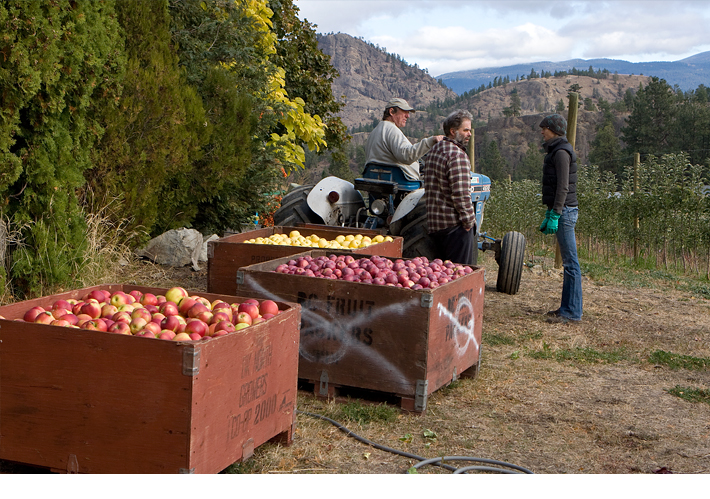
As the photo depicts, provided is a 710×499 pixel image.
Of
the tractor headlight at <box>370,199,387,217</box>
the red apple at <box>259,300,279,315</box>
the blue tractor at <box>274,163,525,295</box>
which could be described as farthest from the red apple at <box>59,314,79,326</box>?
the tractor headlight at <box>370,199,387,217</box>

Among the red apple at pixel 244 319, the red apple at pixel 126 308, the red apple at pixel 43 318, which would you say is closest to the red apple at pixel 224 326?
the red apple at pixel 244 319

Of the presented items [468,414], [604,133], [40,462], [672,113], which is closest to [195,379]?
[40,462]

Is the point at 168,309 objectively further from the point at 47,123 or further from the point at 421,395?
the point at 47,123

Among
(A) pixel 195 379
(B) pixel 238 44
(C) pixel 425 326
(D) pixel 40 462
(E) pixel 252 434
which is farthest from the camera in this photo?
(B) pixel 238 44

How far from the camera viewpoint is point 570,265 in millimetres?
7230

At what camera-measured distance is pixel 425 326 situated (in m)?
4.32

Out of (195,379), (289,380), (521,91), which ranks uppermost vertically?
(521,91)

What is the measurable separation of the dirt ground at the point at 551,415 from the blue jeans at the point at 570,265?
0.88ft

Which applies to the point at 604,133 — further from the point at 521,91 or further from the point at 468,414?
the point at 521,91

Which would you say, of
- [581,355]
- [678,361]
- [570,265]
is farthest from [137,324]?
[570,265]

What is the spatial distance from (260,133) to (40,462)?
27.5 feet

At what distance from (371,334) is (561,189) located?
347 centimetres

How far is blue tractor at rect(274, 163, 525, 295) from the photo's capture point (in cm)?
706

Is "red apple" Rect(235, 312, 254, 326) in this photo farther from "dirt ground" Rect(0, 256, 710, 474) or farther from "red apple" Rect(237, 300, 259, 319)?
"dirt ground" Rect(0, 256, 710, 474)
